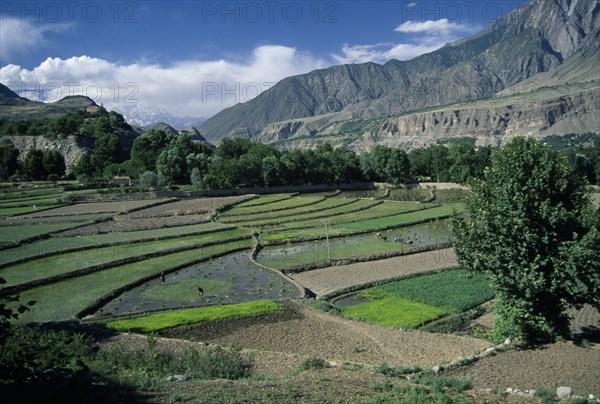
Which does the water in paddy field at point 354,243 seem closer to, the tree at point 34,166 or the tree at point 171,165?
the tree at point 171,165

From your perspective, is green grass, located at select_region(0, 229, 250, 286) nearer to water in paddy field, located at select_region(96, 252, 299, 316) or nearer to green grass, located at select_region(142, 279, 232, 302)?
water in paddy field, located at select_region(96, 252, 299, 316)

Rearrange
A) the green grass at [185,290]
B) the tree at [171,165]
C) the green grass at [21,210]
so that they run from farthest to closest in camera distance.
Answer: the tree at [171,165]
the green grass at [21,210]
the green grass at [185,290]

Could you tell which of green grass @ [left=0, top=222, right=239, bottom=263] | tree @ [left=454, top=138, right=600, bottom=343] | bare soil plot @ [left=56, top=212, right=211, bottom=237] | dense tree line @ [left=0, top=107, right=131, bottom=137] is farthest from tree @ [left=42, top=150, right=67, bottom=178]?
tree @ [left=454, top=138, right=600, bottom=343]

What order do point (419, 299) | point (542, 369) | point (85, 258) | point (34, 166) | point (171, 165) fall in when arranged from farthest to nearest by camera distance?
point (34, 166), point (171, 165), point (85, 258), point (419, 299), point (542, 369)

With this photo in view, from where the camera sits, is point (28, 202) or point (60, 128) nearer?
point (28, 202)

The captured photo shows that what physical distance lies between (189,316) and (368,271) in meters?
16.9

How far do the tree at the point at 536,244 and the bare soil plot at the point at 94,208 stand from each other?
63.6 m

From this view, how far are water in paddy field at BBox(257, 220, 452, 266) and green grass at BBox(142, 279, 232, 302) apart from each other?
7.19 meters

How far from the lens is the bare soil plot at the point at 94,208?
2805 inches

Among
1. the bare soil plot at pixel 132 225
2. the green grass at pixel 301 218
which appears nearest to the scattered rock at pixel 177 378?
the bare soil plot at pixel 132 225

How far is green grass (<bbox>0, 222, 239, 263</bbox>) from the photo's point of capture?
45312 millimetres

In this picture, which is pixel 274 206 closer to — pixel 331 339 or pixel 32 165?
pixel 331 339

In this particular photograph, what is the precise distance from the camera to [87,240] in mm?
52312

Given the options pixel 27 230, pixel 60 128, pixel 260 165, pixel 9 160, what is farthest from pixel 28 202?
pixel 60 128
